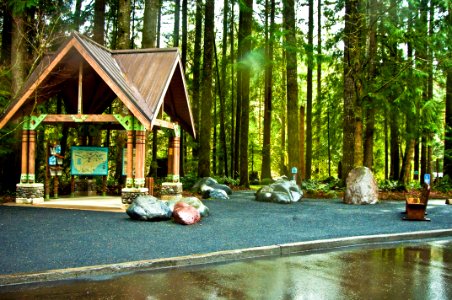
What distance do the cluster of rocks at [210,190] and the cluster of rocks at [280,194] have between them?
63.5 inches

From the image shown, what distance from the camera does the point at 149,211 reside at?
36.6 ft

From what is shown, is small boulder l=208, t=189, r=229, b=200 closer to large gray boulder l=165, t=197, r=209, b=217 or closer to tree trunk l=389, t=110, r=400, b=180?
large gray boulder l=165, t=197, r=209, b=217

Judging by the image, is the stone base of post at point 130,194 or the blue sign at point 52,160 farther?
the blue sign at point 52,160

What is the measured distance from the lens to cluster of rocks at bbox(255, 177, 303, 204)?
54.6 feet

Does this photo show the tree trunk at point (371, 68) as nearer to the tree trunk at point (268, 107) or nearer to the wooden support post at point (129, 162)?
the tree trunk at point (268, 107)

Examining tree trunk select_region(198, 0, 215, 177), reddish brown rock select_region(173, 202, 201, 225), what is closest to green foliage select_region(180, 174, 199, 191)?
tree trunk select_region(198, 0, 215, 177)

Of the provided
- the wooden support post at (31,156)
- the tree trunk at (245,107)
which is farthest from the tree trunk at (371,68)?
the wooden support post at (31,156)

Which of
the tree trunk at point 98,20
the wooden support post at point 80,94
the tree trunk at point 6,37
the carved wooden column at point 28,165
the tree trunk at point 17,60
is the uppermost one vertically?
the tree trunk at point 98,20

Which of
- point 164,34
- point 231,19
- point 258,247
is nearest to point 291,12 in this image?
point 231,19

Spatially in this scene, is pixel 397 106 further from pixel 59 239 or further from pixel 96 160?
pixel 59 239

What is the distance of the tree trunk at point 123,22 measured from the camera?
1747cm

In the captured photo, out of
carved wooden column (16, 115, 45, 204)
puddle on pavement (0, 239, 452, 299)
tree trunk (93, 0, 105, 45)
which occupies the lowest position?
puddle on pavement (0, 239, 452, 299)

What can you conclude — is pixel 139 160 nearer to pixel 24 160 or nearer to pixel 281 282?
pixel 24 160

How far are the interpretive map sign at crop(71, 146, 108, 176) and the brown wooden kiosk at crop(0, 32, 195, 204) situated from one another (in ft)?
4.90
